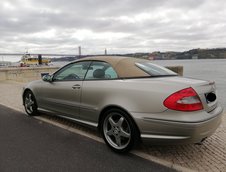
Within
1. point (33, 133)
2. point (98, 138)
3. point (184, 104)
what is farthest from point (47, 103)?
point (184, 104)

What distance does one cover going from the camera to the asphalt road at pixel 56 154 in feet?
10.1

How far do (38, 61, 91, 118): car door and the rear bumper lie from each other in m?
1.44

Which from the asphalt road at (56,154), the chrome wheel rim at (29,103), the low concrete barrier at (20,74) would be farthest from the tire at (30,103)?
the low concrete barrier at (20,74)

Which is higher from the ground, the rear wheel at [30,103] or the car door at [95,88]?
the car door at [95,88]

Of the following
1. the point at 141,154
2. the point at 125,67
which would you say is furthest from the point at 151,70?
the point at 141,154

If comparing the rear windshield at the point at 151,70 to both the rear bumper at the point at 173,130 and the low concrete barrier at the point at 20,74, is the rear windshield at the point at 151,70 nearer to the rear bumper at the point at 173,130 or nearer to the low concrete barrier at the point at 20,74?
the rear bumper at the point at 173,130

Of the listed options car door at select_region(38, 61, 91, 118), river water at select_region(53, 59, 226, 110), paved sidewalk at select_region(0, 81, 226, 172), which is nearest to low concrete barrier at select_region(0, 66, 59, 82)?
river water at select_region(53, 59, 226, 110)

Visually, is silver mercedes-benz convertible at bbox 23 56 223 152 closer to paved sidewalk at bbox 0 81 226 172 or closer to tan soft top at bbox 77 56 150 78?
tan soft top at bbox 77 56 150 78

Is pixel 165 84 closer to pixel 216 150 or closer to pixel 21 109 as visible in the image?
pixel 216 150

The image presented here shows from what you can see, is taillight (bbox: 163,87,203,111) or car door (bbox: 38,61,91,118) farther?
car door (bbox: 38,61,91,118)

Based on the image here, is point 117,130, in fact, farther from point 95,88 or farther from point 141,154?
point 95,88

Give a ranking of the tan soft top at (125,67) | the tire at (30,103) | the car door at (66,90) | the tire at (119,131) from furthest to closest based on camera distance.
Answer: the tire at (30,103) → the car door at (66,90) → the tan soft top at (125,67) → the tire at (119,131)

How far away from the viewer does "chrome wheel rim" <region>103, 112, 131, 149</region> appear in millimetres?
3414

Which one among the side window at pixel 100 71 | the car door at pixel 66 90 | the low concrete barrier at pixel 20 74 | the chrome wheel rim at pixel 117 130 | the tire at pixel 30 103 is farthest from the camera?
the low concrete barrier at pixel 20 74
